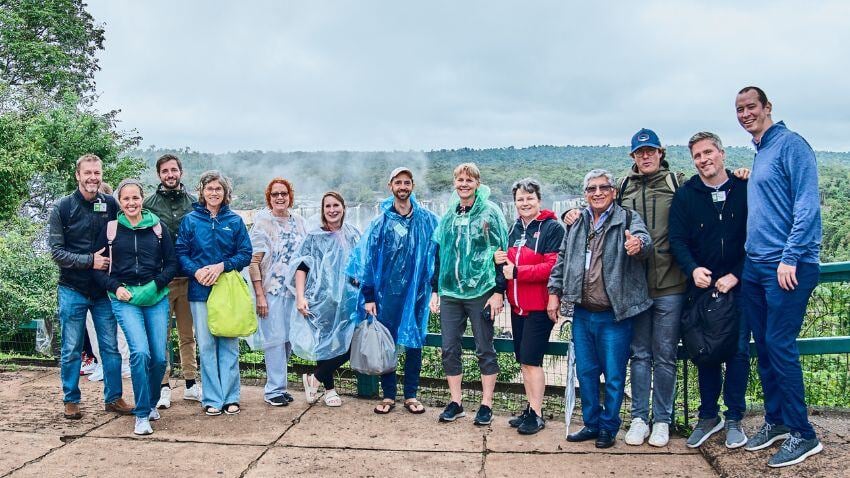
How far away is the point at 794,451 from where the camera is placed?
11.6ft

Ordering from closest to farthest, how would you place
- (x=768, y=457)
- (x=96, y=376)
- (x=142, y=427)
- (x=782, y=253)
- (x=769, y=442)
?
(x=782, y=253) → (x=768, y=457) → (x=769, y=442) → (x=142, y=427) → (x=96, y=376)

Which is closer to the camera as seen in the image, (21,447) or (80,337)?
(21,447)

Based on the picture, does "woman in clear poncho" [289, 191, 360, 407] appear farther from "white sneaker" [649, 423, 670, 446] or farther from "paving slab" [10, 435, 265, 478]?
"white sneaker" [649, 423, 670, 446]

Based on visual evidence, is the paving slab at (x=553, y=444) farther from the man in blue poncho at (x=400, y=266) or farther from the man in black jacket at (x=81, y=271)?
the man in black jacket at (x=81, y=271)

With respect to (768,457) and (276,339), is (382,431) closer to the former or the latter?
(276,339)

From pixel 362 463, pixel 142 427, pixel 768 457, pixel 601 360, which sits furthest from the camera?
pixel 142 427

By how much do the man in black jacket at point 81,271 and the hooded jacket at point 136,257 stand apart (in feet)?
0.27

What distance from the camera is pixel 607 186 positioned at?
4.00 m

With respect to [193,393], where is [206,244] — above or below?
above

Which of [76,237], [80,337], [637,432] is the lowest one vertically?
[637,432]

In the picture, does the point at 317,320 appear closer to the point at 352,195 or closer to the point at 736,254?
the point at 736,254

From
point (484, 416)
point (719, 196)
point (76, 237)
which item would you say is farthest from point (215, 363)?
point (719, 196)

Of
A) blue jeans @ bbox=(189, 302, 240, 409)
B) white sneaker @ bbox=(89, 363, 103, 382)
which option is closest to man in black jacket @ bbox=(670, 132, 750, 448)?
blue jeans @ bbox=(189, 302, 240, 409)

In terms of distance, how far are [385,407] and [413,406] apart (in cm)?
20
